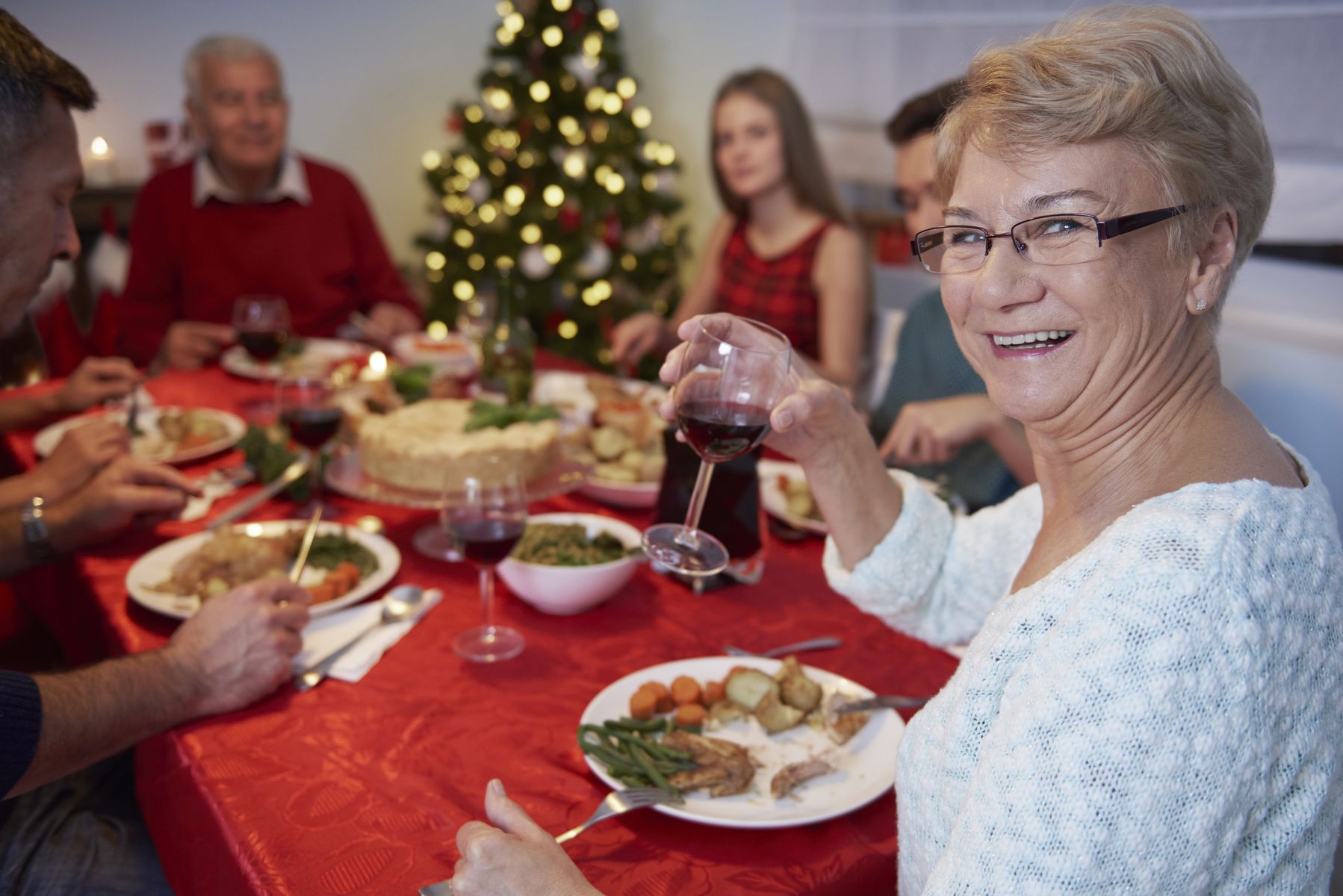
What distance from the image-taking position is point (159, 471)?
1823 millimetres

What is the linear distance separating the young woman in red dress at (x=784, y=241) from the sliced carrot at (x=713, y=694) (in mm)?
1948

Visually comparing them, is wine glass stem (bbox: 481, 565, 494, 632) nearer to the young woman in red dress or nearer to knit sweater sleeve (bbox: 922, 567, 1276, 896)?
knit sweater sleeve (bbox: 922, 567, 1276, 896)

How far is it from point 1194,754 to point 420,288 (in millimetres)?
5782

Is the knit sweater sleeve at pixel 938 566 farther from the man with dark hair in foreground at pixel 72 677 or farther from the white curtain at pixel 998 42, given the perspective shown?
the white curtain at pixel 998 42

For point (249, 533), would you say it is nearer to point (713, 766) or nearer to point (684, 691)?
point (684, 691)

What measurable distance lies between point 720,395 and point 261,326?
1.74 metres

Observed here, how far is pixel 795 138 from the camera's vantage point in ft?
11.1

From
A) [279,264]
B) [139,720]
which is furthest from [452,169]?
[139,720]

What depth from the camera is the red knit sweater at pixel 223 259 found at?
12.4ft

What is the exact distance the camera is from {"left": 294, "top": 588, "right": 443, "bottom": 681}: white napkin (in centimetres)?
138

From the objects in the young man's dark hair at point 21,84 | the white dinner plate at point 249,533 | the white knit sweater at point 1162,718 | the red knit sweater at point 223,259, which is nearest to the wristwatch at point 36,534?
the white dinner plate at point 249,533

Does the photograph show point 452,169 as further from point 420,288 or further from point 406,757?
point 406,757

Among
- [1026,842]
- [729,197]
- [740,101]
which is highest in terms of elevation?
[740,101]

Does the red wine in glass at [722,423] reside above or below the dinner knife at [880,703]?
above
